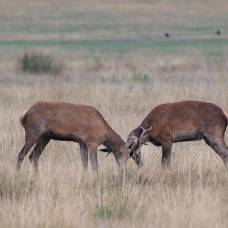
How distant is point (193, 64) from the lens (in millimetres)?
36031

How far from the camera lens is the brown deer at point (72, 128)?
523 inches

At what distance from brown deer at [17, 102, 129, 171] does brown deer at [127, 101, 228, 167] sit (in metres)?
0.37

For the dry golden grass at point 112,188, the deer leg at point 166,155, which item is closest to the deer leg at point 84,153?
the dry golden grass at point 112,188

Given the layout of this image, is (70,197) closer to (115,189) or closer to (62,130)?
(115,189)

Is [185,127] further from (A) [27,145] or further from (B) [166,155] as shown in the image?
(A) [27,145]

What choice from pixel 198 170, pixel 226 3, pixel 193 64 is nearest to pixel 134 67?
pixel 193 64

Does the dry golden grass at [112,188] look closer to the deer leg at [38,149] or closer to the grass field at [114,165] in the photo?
the grass field at [114,165]

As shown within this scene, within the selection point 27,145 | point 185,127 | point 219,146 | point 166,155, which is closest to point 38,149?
point 27,145

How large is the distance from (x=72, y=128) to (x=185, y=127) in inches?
58.5

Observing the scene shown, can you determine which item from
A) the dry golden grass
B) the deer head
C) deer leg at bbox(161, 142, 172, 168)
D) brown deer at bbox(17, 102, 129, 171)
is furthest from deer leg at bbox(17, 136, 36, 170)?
deer leg at bbox(161, 142, 172, 168)

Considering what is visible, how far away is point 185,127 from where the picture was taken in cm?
1362

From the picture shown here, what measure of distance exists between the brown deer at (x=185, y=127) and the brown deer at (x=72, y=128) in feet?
1.23

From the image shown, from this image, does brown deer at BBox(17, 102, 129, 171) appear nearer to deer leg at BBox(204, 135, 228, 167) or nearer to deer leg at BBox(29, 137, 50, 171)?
deer leg at BBox(29, 137, 50, 171)

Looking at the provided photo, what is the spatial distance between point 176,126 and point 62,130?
1.50m
